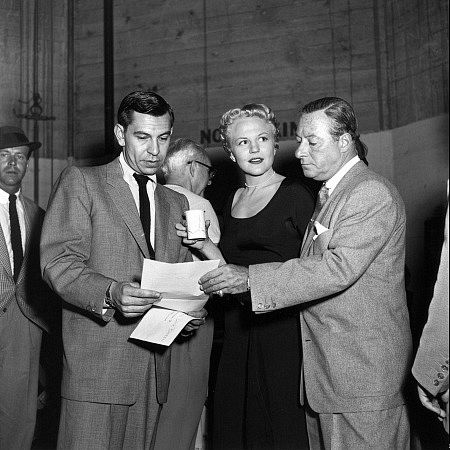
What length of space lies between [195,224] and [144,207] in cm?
22

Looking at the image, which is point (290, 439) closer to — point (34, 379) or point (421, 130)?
point (34, 379)

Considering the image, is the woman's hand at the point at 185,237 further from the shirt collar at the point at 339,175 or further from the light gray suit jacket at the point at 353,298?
the shirt collar at the point at 339,175

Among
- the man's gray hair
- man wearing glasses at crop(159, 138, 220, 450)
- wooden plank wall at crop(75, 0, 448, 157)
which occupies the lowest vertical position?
man wearing glasses at crop(159, 138, 220, 450)

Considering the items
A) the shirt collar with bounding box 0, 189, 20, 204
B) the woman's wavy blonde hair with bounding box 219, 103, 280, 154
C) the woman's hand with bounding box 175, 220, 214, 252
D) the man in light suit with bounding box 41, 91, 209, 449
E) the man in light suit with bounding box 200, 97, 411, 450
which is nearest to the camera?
the man in light suit with bounding box 200, 97, 411, 450

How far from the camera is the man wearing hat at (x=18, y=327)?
3768mm

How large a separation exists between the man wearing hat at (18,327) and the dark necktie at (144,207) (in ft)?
4.77

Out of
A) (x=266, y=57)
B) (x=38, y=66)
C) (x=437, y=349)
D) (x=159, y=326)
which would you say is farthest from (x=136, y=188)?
(x=38, y=66)

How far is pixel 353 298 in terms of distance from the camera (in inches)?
91.9

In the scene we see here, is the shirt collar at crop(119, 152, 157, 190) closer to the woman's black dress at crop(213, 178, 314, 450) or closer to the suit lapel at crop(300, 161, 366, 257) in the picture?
the woman's black dress at crop(213, 178, 314, 450)

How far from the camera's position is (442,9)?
526 centimetres

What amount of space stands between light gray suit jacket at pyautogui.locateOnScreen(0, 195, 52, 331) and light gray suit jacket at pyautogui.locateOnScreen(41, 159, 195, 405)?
1384 millimetres

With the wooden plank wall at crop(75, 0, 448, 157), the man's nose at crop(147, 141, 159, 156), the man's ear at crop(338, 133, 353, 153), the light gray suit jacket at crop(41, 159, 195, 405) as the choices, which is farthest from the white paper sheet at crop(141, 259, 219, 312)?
the wooden plank wall at crop(75, 0, 448, 157)

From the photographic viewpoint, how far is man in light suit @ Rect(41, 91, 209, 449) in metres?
2.37

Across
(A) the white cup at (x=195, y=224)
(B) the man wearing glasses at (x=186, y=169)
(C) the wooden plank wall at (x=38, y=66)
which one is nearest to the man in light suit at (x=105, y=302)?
(A) the white cup at (x=195, y=224)
